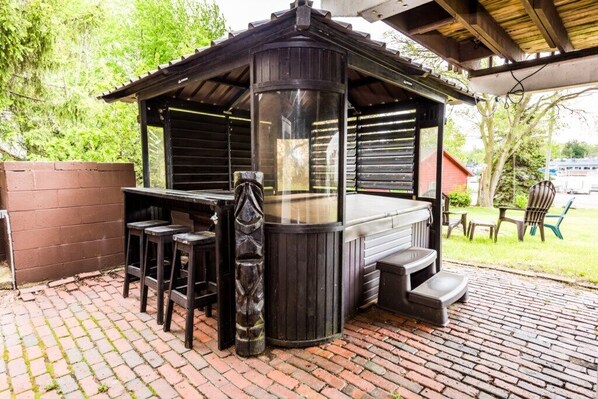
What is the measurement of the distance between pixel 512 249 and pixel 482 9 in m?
5.33

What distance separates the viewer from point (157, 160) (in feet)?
15.9

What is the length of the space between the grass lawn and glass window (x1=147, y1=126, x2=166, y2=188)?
16.2 feet

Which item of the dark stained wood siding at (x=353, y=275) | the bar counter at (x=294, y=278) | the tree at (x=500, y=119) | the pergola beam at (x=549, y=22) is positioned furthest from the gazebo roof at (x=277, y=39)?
the tree at (x=500, y=119)

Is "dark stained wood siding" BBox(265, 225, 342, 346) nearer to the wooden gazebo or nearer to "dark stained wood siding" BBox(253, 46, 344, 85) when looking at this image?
the wooden gazebo

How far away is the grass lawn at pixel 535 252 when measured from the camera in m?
4.89

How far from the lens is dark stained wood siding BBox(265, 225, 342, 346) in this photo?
107 inches

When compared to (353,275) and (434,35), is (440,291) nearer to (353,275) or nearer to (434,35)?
(353,275)

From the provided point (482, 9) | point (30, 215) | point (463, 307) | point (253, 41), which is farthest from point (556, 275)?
point (30, 215)

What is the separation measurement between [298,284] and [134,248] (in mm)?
2414

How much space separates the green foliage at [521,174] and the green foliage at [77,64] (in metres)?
17.5

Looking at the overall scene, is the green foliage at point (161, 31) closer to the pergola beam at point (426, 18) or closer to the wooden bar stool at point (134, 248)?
the wooden bar stool at point (134, 248)

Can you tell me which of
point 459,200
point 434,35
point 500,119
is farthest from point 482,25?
point 500,119

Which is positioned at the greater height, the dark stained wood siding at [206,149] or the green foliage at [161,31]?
the green foliage at [161,31]

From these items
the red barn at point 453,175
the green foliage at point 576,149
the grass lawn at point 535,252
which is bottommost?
the grass lawn at point 535,252
